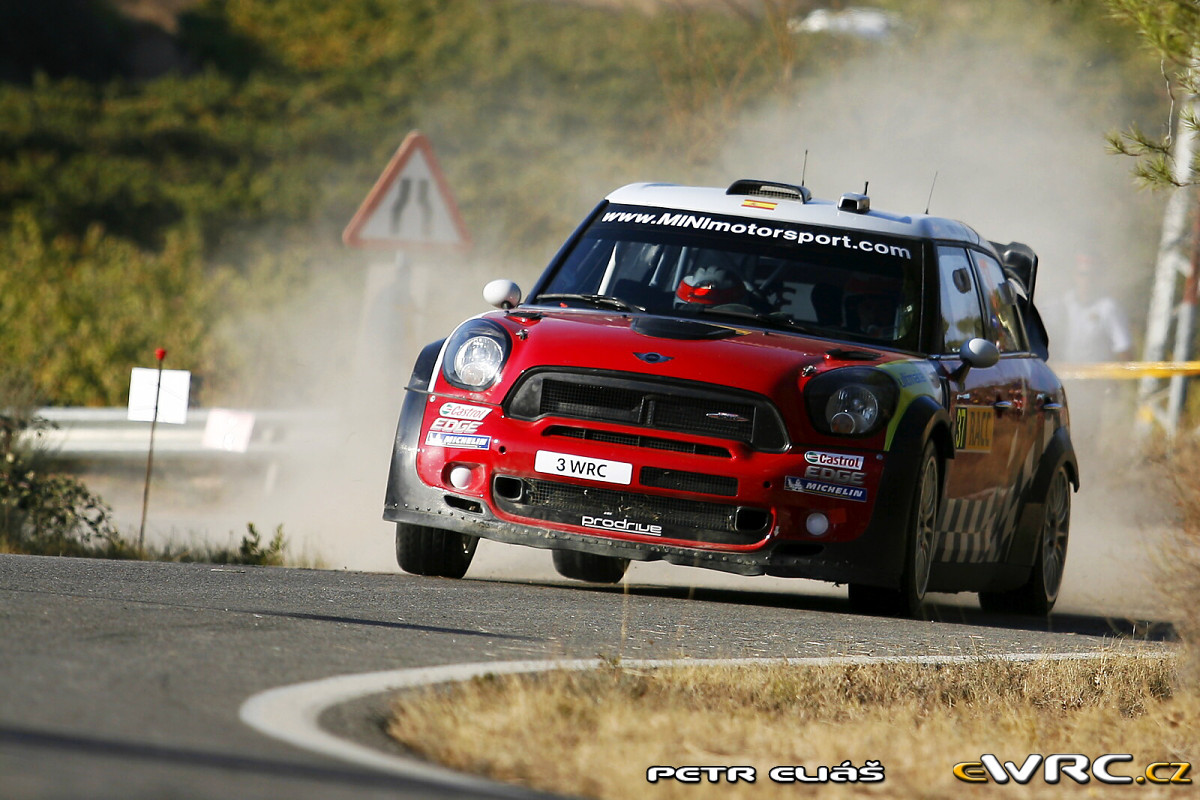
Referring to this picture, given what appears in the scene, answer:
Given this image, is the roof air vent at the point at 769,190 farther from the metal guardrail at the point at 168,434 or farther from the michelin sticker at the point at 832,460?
the metal guardrail at the point at 168,434

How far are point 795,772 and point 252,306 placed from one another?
2138 centimetres

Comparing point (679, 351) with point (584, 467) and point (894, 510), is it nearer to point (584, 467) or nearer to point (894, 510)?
point (584, 467)

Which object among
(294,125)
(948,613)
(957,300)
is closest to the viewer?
(957,300)

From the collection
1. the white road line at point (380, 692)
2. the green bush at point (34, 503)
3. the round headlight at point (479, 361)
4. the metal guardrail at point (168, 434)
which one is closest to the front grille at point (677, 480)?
the round headlight at point (479, 361)

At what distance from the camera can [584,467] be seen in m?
8.17

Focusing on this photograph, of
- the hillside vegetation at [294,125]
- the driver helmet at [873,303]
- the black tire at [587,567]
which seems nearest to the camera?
the driver helmet at [873,303]

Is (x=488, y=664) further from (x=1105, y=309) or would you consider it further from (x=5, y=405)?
(x=1105, y=309)

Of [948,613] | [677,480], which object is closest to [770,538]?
[677,480]

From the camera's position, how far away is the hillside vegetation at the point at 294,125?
22562 mm

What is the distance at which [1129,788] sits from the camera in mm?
5340

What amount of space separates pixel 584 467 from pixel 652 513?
0.32 meters

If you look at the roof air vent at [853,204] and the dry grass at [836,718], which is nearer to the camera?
the dry grass at [836,718]

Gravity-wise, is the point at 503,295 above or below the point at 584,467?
above

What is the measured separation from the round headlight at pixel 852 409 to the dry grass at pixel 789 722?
1.45 metres
